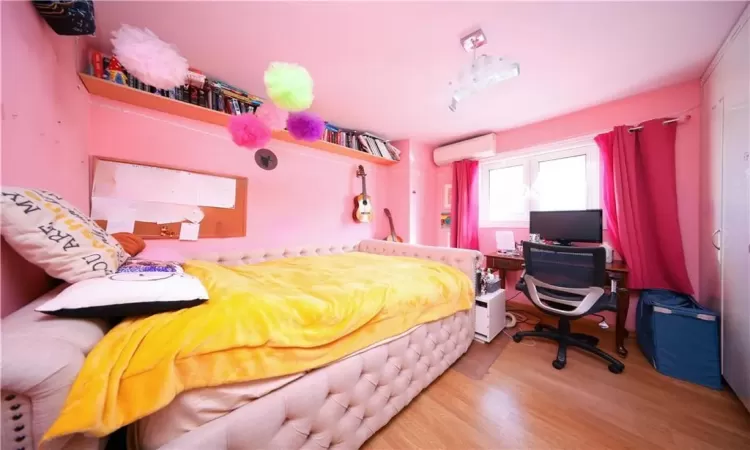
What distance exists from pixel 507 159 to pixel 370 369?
3.01 m

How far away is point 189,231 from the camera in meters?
1.93

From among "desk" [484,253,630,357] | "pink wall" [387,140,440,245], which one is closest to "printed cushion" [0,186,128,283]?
"pink wall" [387,140,440,245]

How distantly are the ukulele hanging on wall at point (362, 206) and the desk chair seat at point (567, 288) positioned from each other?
5.97 feet

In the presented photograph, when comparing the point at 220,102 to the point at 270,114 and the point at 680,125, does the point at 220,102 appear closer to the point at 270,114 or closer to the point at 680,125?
the point at 270,114

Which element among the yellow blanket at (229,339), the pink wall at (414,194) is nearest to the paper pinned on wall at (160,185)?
the yellow blanket at (229,339)

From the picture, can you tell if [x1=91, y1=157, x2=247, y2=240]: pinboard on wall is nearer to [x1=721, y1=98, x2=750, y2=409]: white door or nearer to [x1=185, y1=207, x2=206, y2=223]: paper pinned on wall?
[x1=185, y1=207, x2=206, y2=223]: paper pinned on wall

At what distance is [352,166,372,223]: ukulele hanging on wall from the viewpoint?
302cm

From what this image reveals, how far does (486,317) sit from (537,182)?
1.84 m

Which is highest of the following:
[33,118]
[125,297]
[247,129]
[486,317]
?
[247,129]

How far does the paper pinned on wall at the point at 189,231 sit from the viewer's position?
191 cm

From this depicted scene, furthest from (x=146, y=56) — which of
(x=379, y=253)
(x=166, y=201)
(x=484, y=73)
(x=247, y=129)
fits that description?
(x=379, y=253)

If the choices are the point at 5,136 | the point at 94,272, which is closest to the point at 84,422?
the point at 94,272

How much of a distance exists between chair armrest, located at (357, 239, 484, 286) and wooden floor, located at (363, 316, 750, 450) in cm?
75

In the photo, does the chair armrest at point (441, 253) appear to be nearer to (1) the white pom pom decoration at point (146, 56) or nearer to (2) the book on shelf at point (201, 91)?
(2) the book on shelf at point (201, 91)
